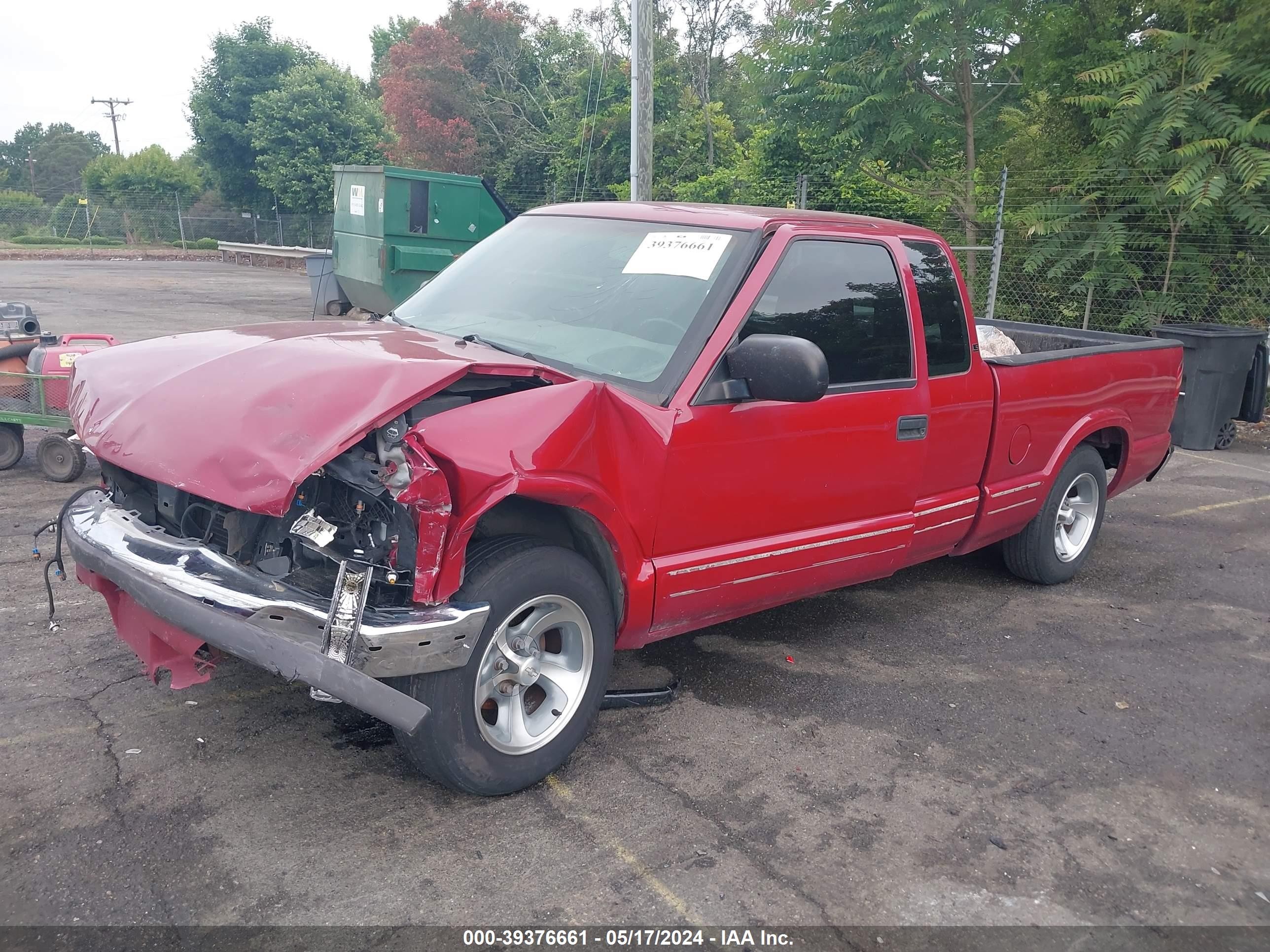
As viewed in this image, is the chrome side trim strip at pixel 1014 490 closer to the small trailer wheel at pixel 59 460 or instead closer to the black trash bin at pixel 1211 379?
the black trash bin at pixel 1211 379

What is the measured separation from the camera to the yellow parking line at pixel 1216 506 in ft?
25.5

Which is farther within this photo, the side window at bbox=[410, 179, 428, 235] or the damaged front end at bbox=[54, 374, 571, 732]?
the side window at bbox=[410, 179, 428, 235]

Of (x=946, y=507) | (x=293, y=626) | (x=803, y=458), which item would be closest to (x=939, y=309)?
(x=946, y=507)

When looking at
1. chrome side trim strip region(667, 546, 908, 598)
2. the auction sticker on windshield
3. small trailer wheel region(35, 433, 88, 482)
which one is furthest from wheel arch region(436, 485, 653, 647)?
small trailer wheel region(35, 433, 88, 482)

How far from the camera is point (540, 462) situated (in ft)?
10.4

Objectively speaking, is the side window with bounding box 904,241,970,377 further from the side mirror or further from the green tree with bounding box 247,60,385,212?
the green tree with bounding box 247,60,385,212

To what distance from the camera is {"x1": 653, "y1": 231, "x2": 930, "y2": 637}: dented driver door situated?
378 centimetres

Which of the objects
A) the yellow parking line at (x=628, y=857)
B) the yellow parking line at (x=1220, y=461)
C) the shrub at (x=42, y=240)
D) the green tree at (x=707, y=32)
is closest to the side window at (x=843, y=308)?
the yellow parking line at (x=628, y=857)

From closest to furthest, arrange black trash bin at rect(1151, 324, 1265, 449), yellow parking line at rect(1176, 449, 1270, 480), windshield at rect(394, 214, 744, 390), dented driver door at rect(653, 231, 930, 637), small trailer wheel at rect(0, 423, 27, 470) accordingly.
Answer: dented driver door at rect(653, 231, 930, 637)
windshield at rect(394, 214, 744, 390)
small trailer wheel at rect(0, 423, 27, 470)
yellow parking line at rect(1176, 449, 1270, 480)
black trash bin at rect(1151, 324, 1265, 449)

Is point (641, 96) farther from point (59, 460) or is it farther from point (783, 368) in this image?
point (783, 368)

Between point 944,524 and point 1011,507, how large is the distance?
649 mm

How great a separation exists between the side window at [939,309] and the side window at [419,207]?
10.7 m

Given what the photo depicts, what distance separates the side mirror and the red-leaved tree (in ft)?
102

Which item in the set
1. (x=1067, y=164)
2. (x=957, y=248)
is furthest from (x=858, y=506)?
(x=1067, y=164)
